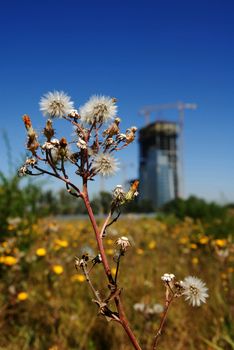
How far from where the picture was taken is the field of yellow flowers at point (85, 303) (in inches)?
117

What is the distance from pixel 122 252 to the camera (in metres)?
1.11

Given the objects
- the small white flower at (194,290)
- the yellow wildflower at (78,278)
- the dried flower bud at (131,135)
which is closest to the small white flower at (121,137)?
the dried flower bud at (131,135)

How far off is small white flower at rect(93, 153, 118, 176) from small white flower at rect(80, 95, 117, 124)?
11 cm

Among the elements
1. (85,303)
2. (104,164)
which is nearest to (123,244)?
(104,164)

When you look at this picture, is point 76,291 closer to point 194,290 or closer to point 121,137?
point 194,290

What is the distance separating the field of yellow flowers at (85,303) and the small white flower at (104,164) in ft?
3.42

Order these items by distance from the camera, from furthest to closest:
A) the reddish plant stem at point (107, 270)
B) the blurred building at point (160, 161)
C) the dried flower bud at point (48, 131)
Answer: the blurred building at point (160, 161), the dried flower bud at point (48, 131), the reddish plant stem at point (107, 270)

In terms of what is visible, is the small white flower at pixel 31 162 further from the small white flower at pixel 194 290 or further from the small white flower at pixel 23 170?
the small white flower at pixel 194 290

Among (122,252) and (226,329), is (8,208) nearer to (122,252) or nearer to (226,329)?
(226,329)

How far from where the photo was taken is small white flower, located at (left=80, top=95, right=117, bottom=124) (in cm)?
119

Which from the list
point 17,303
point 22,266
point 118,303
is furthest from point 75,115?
point 22,266

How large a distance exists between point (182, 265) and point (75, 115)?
409 centimetres

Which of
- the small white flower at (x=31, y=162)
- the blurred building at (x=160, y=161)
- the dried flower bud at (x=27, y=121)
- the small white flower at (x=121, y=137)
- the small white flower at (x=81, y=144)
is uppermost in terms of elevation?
the blurred building at (x=160, y=161)

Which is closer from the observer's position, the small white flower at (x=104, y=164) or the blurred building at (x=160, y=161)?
the small white flower at (x=104, y=164)
